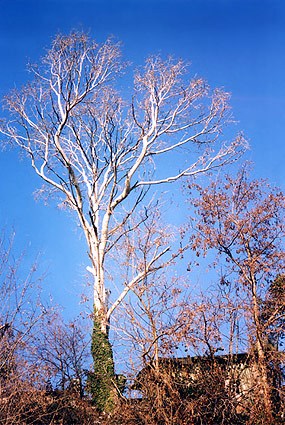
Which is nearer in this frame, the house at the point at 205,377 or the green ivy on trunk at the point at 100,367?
the house at the point at 205,377

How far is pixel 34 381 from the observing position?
40.4ft

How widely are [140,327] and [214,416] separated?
1.87m

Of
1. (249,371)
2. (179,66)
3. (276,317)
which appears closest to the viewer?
(249,371)

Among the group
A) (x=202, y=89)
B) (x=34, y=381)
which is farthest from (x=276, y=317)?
(x=202, y=89)

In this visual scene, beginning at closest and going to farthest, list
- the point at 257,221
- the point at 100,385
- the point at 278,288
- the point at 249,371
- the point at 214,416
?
the point at 214,416 < the point at 249,371 < the point at 278,288 < the point at 257,221 < the point at 100,385

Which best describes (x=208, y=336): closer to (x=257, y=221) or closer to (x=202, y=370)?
(x=202, y=370)

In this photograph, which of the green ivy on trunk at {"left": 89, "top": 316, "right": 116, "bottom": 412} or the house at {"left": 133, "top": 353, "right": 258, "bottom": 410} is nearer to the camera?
the house at {"left": 133, "top": 353, "right": 258, "bottom": 410}

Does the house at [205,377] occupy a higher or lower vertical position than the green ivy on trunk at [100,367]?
lower

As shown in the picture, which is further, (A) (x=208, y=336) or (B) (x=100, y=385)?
(B) (x=100, y=385)

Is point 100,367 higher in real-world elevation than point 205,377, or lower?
higher

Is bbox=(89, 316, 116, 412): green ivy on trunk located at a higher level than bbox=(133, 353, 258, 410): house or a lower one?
higher

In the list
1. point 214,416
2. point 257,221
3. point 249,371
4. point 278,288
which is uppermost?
point 257,221

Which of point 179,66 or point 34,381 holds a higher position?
point 179,66

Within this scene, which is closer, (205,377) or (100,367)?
(205,377)
